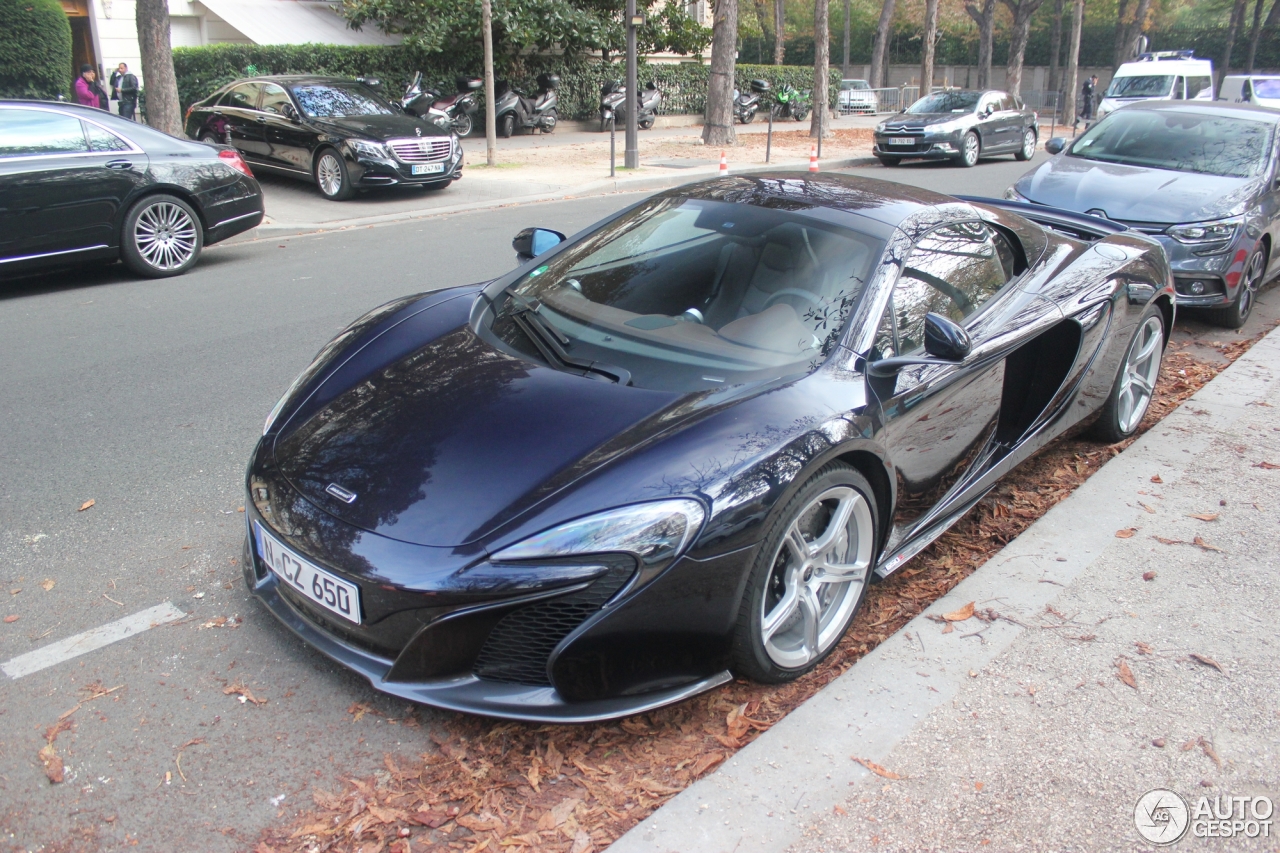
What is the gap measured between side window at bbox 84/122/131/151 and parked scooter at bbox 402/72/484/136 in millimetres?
12133

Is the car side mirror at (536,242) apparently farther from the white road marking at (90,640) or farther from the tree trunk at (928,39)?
the tree trunk at (928,39)

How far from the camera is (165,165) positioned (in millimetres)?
8180

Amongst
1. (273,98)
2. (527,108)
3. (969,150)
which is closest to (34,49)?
(527,108)

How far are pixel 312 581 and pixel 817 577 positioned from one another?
1.47 metres

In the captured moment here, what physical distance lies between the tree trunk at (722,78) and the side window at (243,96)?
1060 centimetres

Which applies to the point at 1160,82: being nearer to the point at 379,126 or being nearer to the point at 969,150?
the point at 969,150

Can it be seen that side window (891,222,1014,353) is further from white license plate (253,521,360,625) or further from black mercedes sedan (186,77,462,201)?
black mercedes sedan (186,77,462,201)

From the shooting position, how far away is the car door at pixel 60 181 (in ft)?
24.0

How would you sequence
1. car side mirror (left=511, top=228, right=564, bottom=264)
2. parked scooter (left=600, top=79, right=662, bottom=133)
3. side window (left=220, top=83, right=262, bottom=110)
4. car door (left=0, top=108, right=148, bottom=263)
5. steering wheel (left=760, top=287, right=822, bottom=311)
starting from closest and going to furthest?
steering wheel (left=760, top=287, right=822, bottom=311)
car side mirror (left=511, top=228, right=564, bottom=264)
car door (left=0, top=108, right=148, bottom=263)
side window (left=220, top=83, right=262, bottom=110)
parked scooter (left=600, top=79, right=662, bottom=133)

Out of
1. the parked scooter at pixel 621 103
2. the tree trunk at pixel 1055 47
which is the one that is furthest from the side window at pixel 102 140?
the tree trunk at pixel 1055 47

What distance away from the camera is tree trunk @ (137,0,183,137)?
39.7 feet

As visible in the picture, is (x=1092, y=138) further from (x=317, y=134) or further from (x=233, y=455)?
(x=317, y=134)

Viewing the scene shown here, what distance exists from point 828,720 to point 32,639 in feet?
8.10

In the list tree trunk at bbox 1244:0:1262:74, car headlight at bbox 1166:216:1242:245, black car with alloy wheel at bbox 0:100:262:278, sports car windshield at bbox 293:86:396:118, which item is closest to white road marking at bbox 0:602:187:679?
black car with alloy wheel at bbox 0:100:262:278
